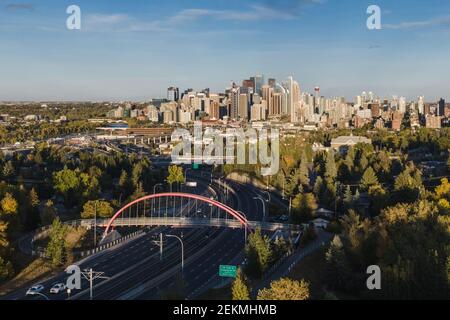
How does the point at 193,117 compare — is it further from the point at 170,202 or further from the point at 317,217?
the point at 317,217

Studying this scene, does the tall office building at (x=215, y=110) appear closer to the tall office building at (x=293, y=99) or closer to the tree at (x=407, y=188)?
the tall office building at (x=293, y=99)

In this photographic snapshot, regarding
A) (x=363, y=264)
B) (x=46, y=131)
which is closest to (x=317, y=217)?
(x=363, y=264)

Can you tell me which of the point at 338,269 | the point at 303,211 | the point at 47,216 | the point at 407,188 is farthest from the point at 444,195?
the point at 47,216

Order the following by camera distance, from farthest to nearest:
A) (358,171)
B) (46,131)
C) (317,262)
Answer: (46,131) < (358,171) < (317,262)

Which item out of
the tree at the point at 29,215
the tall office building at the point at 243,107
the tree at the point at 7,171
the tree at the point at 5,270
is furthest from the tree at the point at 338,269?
the tall office building at the point at 243,107

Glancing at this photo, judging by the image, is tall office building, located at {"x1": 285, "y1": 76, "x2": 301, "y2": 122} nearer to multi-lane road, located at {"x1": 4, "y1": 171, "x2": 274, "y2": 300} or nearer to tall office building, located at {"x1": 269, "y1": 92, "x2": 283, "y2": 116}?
tall office building, located at {"x1": 269, "y1": 92, "x2": 283, "y2": 116}
